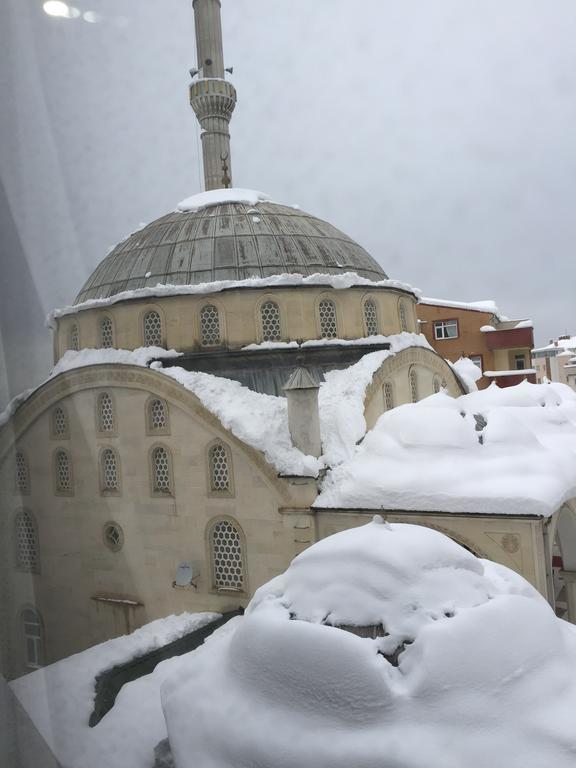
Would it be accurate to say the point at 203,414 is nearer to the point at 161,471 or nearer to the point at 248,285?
the point at 161,471

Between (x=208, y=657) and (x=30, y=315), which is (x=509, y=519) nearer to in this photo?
(x=208, y=657)

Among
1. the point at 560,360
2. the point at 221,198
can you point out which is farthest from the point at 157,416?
the point at 560,360

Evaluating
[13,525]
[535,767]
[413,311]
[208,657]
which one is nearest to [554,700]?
[535,767]

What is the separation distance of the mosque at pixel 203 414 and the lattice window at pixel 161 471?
0.09 feet

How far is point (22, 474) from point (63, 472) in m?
0.95

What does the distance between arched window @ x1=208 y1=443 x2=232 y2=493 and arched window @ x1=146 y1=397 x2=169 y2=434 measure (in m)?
0.65

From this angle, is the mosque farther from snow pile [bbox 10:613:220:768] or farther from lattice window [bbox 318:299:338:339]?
snow pile [bbox 10:613:220:768]

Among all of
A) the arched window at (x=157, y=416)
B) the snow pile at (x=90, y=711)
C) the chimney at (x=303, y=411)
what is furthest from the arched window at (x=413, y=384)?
the snow pile at (x=90, y=711)

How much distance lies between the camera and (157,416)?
7.14 m

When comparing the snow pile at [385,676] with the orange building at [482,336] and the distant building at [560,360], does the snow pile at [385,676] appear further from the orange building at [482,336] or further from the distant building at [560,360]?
the orange building at [482,336]

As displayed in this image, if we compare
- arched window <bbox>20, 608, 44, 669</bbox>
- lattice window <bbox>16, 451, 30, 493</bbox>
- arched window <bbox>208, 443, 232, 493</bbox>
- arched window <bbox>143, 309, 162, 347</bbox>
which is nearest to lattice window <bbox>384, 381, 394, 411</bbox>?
arched window <bbox>208, 443, 232, 493</bbox>

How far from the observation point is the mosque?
127 inches

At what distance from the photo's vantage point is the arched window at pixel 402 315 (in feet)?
34.6

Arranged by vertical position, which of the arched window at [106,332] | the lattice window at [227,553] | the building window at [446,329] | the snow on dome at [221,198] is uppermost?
the snow on dome at [221,198]
